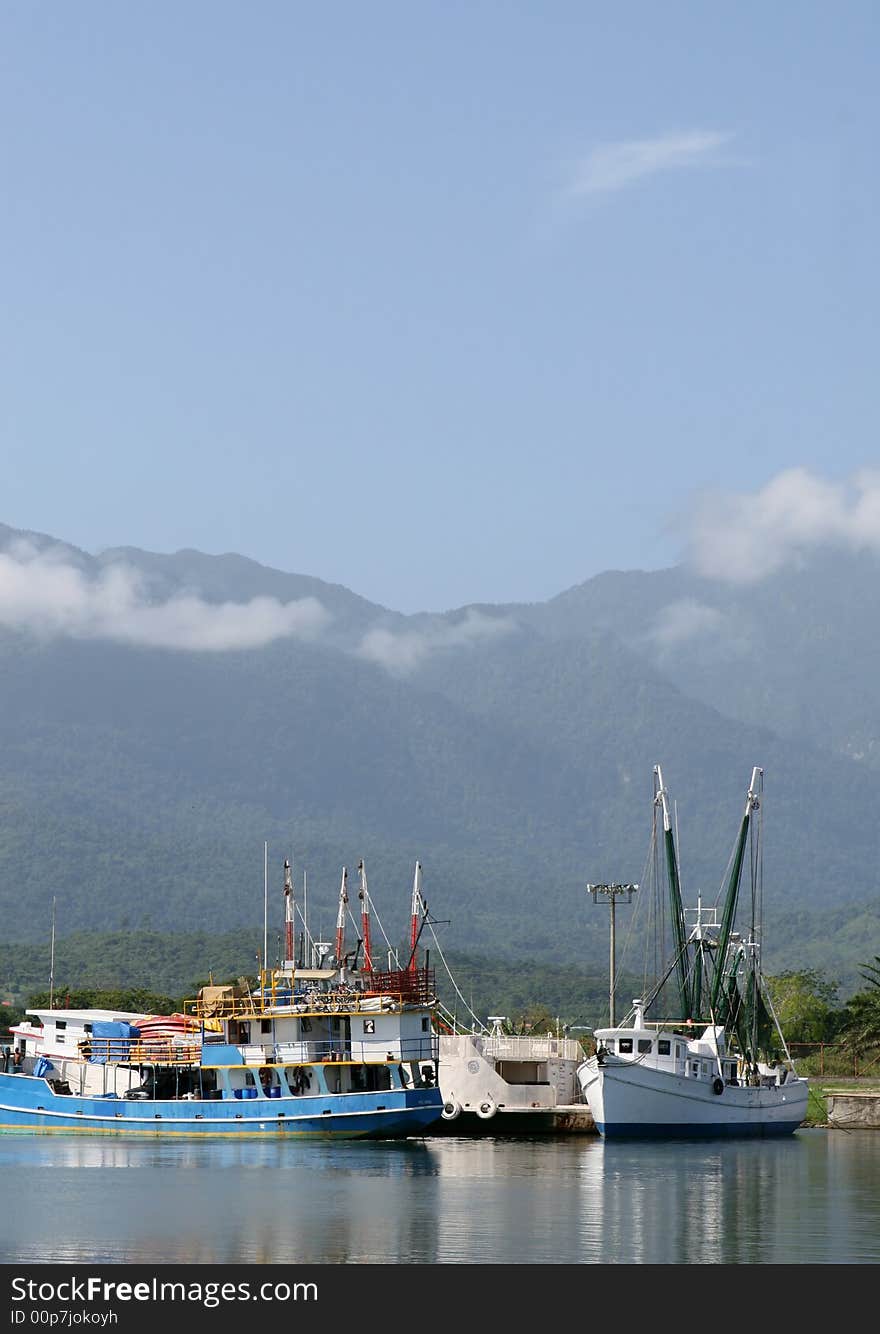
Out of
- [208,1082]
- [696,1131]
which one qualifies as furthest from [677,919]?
[208,1082]

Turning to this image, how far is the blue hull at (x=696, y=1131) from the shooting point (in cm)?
8606

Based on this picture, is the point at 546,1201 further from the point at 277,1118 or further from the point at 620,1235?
the point at 277,1118

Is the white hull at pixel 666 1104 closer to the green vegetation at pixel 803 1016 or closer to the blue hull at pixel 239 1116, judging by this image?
the blue hull at pixel 239 1116

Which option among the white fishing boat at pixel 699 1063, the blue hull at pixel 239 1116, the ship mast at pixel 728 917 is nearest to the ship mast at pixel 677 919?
the white fishing boat at pixel 699 1063

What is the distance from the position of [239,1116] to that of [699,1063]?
2016cm

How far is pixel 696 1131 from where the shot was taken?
89062mm

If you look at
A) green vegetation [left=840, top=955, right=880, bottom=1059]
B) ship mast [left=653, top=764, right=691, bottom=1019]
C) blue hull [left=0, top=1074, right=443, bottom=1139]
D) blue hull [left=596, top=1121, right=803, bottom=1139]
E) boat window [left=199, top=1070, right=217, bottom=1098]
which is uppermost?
ship mast [left=653, top=764, right=691, bottom=1019]

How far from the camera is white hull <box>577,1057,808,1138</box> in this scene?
8562 cm

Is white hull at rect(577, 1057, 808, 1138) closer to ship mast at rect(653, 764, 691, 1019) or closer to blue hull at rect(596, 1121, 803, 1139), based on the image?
blue hull at rect(596, 1121, 803, 1139)

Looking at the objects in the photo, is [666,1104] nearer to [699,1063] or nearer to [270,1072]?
[699,1063]

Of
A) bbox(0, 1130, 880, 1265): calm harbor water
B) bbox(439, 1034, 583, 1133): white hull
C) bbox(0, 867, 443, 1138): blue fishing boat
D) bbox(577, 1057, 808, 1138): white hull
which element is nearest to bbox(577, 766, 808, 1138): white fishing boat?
bbox(577, 1057, 808, 1138): white hull

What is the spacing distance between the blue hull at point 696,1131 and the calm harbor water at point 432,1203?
94cm

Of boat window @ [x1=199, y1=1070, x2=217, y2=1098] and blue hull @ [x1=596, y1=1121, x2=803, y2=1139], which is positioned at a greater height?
boat window @ [x1=199, y1=1070, x2=217, y2=1098]
